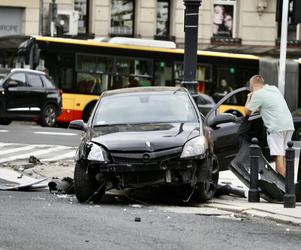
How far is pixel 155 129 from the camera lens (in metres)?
10.9

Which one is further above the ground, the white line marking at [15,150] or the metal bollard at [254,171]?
the metal bollard at [254,171]

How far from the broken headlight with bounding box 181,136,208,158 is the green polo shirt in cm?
236

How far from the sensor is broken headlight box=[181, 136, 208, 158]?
10.3 m

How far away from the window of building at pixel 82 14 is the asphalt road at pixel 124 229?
29.1m

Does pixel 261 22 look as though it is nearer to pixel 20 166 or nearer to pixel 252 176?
pixel 20 166

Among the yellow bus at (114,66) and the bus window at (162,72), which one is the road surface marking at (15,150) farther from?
the bus window at (162,72)

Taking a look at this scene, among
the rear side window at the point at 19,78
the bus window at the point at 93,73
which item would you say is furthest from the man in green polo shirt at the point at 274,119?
the bus window at the point at 93,73

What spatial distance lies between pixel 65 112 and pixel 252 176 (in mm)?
18684

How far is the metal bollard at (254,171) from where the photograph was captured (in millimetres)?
11000

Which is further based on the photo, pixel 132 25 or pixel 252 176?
pixel 132 25

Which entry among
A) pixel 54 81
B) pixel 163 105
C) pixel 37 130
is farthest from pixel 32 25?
pixel 163 105

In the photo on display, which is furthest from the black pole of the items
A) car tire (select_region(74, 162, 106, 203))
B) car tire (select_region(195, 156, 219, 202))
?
car tire (select_region(74, 162, 106, 203))

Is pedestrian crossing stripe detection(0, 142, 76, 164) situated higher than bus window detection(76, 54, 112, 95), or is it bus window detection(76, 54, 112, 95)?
bus window detection(76, 54, 112, 95)

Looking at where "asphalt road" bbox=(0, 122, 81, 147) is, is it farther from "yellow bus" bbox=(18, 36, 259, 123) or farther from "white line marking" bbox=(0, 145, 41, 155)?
"yellow bus" bbox=(18, 36, 259, 123)
